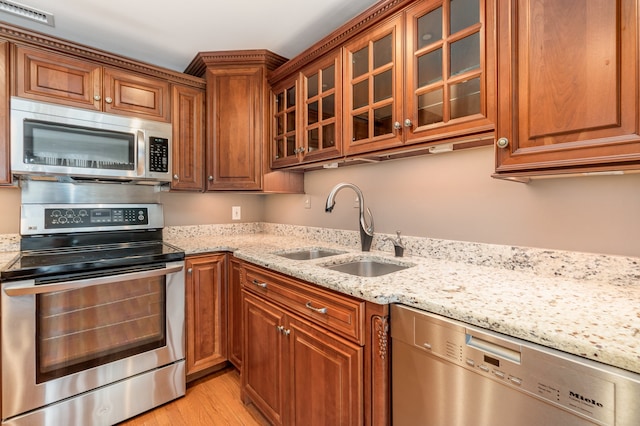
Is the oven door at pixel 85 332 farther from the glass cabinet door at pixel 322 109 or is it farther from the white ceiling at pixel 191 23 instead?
the white ceiling at pixel 191 23

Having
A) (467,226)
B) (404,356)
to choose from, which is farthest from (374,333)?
(467,226)

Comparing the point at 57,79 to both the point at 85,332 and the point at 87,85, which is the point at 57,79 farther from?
the point at 85,332

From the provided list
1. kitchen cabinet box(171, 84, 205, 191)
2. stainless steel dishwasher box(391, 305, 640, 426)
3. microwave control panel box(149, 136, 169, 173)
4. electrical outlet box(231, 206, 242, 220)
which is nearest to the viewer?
stainless steel dishwasher box(391, 305, 640, 426)

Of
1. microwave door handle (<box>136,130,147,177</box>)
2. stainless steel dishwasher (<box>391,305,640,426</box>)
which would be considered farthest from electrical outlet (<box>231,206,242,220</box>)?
stainless steel dishwasher (<box>391,305,640,426</box>)

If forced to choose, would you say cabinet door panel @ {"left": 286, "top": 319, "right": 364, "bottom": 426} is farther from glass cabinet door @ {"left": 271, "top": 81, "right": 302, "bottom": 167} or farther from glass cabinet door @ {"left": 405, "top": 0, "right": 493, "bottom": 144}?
glass cabinet door @ {"left": 271, "top": 81, "right": 302, "bottom": 167}

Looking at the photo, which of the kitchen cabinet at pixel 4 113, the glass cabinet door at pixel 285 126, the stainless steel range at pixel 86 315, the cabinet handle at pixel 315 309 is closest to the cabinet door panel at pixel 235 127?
the glass cabinet door at pixel 285 126

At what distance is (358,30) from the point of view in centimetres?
158

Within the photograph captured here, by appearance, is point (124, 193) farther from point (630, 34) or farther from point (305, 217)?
point (630, 34)

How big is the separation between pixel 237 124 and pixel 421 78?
143 cm

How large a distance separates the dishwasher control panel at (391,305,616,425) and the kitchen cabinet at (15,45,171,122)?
2.12 meters

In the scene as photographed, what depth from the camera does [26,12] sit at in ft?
5.42

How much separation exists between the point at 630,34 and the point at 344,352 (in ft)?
4.28

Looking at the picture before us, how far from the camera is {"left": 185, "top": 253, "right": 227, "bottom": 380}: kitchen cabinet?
1.95 metres

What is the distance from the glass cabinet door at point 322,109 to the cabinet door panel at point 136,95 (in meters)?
1.03
